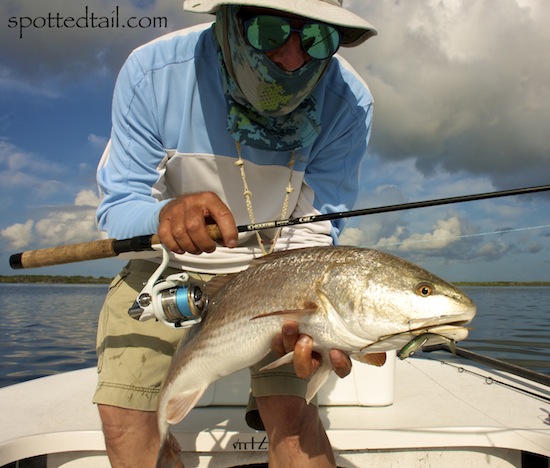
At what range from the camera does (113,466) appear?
9.08 ft

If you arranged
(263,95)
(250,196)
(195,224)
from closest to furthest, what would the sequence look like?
(195,224), (263,95), (250,196)

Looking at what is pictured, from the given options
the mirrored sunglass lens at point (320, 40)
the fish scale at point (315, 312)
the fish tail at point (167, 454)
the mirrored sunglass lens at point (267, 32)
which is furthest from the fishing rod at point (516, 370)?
the mirrored sunglass lens at point (267, 32)

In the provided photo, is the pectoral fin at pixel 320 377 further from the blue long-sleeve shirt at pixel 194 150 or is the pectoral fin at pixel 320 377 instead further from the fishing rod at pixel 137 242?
the blue long-sleeve shirt at pixel 194 150

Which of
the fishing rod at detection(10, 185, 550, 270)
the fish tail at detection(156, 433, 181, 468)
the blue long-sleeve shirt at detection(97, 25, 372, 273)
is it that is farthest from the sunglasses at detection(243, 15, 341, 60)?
the fish tail at detection(156, 433, 181, 468)

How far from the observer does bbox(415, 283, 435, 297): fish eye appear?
1972 mm

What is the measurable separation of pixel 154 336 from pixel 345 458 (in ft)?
4.30

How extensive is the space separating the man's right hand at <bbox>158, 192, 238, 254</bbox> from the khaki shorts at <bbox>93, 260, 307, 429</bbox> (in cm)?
84

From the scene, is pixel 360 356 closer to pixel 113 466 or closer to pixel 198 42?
pixel 113 466

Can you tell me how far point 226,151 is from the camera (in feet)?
10.2

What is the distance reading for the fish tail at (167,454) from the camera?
253cm

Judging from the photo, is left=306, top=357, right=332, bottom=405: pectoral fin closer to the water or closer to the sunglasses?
the sunglasses

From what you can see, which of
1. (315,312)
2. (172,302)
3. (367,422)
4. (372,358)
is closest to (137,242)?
(172,302)

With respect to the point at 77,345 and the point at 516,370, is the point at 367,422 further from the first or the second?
the point at 77,345

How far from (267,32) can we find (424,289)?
156 centimetres
